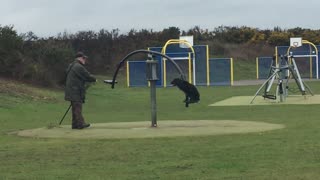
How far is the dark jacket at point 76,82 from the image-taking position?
51.5ft

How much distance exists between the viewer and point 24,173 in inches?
360

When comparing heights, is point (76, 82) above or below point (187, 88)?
above

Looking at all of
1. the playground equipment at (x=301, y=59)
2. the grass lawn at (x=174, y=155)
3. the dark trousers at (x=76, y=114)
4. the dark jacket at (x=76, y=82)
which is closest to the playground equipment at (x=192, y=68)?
the playground equipment at (x=301, y=59)

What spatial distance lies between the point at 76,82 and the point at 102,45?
39.5 metres

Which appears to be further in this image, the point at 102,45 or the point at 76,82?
the point at 102,45

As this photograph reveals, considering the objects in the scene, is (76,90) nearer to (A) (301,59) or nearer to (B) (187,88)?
(B) (187,88)

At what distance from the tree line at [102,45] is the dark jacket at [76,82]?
16.3m

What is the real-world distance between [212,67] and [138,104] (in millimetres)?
22111

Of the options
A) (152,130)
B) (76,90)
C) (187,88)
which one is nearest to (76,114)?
(76,90)

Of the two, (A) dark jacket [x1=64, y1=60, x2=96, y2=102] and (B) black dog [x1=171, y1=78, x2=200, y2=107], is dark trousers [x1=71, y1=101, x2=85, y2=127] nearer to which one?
(A) dark jacket [x1=64, y1=60, x2=96, y2=102]

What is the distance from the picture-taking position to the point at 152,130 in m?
14.7

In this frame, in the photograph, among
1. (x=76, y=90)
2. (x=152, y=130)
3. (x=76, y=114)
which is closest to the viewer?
(x=152, y=130)

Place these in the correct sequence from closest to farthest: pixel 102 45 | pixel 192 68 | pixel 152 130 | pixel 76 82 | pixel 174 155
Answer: pixel 174 155
pixel 152 130
pixel 76 82
pixel 192 68
pixel 102 45

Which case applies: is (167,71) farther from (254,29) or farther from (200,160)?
(200,160)
